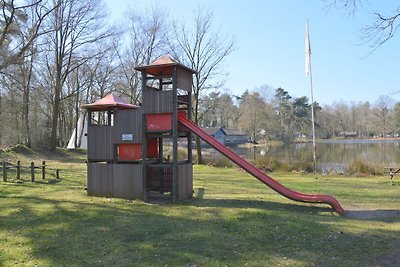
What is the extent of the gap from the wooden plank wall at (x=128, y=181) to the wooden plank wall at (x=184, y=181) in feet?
4.33

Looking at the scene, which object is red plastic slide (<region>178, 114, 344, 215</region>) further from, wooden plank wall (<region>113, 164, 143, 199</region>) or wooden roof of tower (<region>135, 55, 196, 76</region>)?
wooden plank wall (<region>113, 164, 143, 199</region>)

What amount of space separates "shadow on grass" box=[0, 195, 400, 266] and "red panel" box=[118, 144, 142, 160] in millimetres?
2446

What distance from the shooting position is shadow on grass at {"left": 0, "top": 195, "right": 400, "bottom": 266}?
6709mm

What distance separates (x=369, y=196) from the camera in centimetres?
1433

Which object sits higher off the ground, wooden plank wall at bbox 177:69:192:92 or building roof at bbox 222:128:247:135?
building roof at bbox 222:128:247:135

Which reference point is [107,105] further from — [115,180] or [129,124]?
[115,180]

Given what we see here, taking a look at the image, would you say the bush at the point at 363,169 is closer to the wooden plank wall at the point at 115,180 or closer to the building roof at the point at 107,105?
the wooden plank wall at the point at 115,180

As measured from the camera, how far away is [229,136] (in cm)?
9675

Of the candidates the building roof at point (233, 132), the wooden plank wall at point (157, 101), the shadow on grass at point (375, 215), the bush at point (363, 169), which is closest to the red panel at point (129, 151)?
the wooden plank wall at point (157, 101)

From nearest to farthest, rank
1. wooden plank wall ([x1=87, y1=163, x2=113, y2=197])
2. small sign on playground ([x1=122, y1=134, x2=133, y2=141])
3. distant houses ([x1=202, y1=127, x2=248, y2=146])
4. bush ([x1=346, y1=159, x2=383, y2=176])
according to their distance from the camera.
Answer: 1. small sign on playground ([x1=122, y1=134, x2=133, y2=141])
2. wooden plank wall ([x1=87, y1=163, x2=113, y2=197])
3. bush ([x1=346, y1=159, x2=383, y2=176])
4. distant houses ([x1=202, y1=127, x2=248, y2=146])

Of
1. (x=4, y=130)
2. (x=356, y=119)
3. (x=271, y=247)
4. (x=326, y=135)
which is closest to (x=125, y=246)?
(x=271, y=247)

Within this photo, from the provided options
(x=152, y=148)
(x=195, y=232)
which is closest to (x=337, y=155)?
(x=152, y=148)

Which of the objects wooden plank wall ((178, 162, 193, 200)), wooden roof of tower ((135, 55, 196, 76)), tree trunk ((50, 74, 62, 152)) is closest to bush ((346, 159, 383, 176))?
wooden plank wall ((178, 162, 193, 200))

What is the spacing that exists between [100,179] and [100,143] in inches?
50.1
